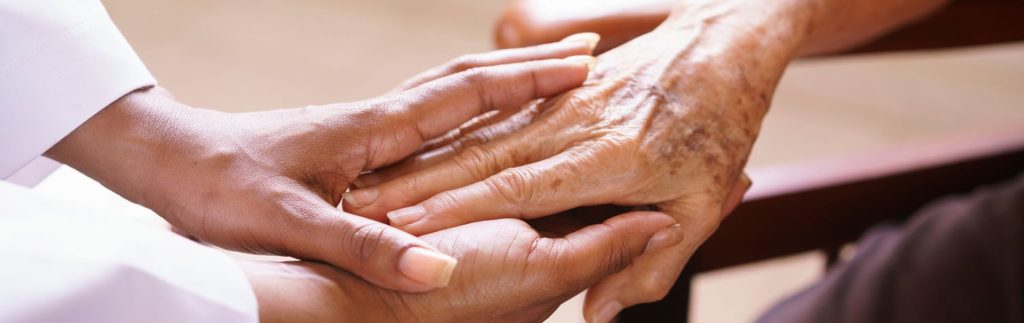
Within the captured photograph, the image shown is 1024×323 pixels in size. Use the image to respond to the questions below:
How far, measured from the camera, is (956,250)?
114cm

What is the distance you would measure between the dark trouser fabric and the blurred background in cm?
132

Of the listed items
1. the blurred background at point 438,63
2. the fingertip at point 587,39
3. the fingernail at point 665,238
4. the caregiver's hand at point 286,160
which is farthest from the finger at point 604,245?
the blurred background at point 438,63

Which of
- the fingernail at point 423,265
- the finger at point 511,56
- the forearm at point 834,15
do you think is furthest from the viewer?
the forearm at point 834,15

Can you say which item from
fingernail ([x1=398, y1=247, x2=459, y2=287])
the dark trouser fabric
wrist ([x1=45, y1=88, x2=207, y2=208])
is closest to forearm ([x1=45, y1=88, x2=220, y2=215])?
wrist ([x1=45, y1=88, x2=207, y2=208])

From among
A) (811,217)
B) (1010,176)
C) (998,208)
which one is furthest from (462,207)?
(1010,176)

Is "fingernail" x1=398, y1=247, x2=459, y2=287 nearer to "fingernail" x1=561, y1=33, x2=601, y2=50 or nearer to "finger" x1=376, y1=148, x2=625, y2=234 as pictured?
"finger" x1=376, y1=148, x2=625, y2=234

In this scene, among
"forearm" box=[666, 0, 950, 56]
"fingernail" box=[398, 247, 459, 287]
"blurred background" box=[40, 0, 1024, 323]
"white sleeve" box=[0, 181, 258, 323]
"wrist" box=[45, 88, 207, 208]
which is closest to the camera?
"white sleeve" box=[0, 181, 258, 323]

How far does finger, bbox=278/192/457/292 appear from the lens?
0.74 m

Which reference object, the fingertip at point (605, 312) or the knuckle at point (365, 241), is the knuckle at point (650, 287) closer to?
the fingertip at point (605, 312)

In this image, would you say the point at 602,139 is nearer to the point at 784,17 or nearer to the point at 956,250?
the point at 784,17

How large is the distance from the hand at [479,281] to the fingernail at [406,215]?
0.10 feet

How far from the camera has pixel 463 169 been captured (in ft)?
2.92

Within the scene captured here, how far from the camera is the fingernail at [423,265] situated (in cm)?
74

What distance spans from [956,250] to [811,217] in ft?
0.54
